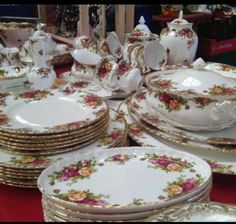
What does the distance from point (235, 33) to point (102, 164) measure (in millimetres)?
927

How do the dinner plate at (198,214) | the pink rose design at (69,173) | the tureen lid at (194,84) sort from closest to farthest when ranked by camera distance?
the dinner plate at (198,214) < the pink rose design at (69,173) < the tureen lid at (194,84)

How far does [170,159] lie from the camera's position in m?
0.48

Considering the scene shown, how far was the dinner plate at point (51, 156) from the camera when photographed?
0.48m

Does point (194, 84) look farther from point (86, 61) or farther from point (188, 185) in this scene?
point (86, 61)

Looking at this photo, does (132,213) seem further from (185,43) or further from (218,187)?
Result: (185,43)

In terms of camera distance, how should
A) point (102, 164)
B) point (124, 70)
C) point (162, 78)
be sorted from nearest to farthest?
point (102, 164)
point (162, 78)
point (124, 70)

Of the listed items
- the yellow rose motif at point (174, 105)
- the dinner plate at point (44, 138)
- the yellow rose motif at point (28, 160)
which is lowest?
the yellow rose motif at point (28, 160)

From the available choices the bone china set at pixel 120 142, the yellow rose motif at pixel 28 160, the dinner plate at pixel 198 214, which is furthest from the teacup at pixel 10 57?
the dinner plate at pixel 198 214

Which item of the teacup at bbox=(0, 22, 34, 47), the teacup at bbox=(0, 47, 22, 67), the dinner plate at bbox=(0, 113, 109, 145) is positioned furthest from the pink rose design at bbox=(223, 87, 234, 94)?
the teacup at bbox=(0, 22, 34, 47)

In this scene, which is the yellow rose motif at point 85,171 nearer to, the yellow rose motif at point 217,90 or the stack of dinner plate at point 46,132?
the stack of dinner plate at point 46,132

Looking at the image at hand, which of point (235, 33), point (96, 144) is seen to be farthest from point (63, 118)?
point (235, 33)

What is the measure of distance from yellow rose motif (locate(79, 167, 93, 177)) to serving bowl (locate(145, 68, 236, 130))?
0.60 feet

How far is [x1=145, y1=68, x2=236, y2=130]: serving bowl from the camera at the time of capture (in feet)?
1.76

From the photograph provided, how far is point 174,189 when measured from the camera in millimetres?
406
